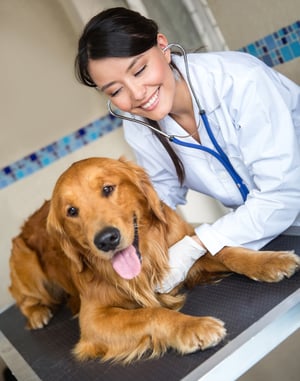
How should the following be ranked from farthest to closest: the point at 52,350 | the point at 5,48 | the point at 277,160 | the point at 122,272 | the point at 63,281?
the point at 5,48
the point at 63,281
the point at 52,350
the point at 277,160
the point at 122,272

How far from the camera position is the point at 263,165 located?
1.73m

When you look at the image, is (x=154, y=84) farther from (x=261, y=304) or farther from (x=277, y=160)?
(x=261, y=304)

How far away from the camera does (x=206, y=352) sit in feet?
4.37

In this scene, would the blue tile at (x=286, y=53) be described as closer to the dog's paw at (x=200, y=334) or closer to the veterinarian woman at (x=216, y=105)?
the veterinarian woman at (x=216, y=105)

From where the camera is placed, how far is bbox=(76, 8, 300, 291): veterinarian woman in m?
1.69

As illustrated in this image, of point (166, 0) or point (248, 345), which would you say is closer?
point (248, 345)

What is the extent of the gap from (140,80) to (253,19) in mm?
1380

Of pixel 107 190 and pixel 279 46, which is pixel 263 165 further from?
pixel 279 46

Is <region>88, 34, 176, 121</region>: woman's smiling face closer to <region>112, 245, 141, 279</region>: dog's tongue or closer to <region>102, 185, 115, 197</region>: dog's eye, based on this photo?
<region>102, 185, 115, 197</region>: dog's eye

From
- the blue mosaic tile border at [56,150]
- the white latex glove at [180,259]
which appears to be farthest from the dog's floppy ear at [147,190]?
the blue mosaic tile border at [56,150]

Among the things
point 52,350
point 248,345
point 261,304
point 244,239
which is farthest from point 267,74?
point 52,350

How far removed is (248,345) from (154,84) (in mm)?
900

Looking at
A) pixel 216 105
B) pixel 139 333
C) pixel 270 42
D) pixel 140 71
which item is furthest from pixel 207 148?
pixel 270 42

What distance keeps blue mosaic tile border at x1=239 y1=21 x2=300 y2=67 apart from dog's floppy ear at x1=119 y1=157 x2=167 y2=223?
1.34 metres
